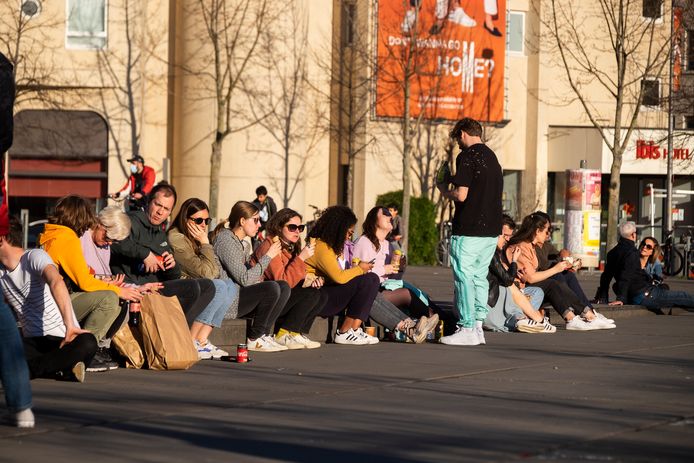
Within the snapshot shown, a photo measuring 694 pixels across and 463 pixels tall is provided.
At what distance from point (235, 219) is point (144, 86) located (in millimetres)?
22631

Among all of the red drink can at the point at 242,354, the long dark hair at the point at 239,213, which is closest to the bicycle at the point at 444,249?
the long dark hair at the point at 239,213

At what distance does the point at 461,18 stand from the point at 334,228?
24.4 metres

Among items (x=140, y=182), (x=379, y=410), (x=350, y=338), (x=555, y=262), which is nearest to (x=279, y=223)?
(x=350, y=338)

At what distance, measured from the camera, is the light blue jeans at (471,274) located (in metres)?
13.3

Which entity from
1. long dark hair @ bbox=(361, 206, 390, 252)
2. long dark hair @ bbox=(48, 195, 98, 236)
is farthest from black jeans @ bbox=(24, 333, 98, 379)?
long dark hair @ bbox=(361, 206, 390, 252)

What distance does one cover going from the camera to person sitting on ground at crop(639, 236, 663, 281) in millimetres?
18781

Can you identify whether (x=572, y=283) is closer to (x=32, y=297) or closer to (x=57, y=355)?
(x=57, y=355)

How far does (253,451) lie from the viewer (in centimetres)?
698

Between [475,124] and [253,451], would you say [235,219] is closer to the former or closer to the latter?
[475,124]

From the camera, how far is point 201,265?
472 inches

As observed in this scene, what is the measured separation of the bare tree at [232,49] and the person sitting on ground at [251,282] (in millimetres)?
20557

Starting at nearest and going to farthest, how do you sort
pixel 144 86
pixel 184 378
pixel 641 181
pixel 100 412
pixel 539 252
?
pixel 100 412
pixel 184 378
pixel 539 252
pixel 144 86
pixel 641 181

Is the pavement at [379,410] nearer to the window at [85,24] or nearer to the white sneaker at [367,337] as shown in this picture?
the white sneaker at [367,337]

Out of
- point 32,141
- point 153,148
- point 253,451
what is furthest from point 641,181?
point 253,451
